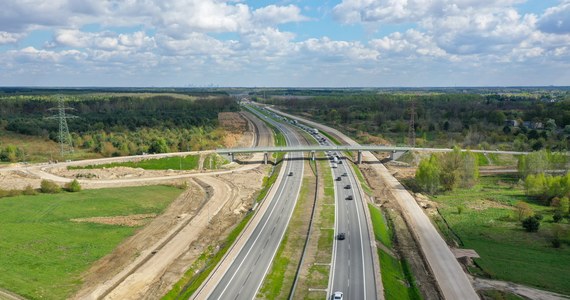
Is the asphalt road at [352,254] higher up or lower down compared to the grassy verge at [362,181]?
lower down

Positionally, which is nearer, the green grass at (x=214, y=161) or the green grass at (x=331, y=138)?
the green grass at (x=214, y=161)

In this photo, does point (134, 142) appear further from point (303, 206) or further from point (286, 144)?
point (303, 206)

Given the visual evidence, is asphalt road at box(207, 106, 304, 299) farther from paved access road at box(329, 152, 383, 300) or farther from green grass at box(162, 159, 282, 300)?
paved access road at box(329, 152, 383, 300)

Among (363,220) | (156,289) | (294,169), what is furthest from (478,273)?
(294,169)

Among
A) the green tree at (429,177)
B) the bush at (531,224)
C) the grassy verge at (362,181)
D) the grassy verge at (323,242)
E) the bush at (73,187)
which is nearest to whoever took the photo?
the grassy verge at (323,242)

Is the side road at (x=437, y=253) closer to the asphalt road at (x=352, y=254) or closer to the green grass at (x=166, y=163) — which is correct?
the asphalt road at (x=352, y=254)

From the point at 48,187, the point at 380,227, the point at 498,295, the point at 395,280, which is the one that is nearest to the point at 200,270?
the point at 395,280

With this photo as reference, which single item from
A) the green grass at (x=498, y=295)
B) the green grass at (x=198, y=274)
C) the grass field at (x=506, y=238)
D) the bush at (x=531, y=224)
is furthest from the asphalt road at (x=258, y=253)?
the bush at (x=531, y=224)

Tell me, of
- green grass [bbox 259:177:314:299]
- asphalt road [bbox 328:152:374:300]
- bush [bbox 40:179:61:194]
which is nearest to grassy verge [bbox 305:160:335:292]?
asphalt road [bbox 328:152:374:300]
